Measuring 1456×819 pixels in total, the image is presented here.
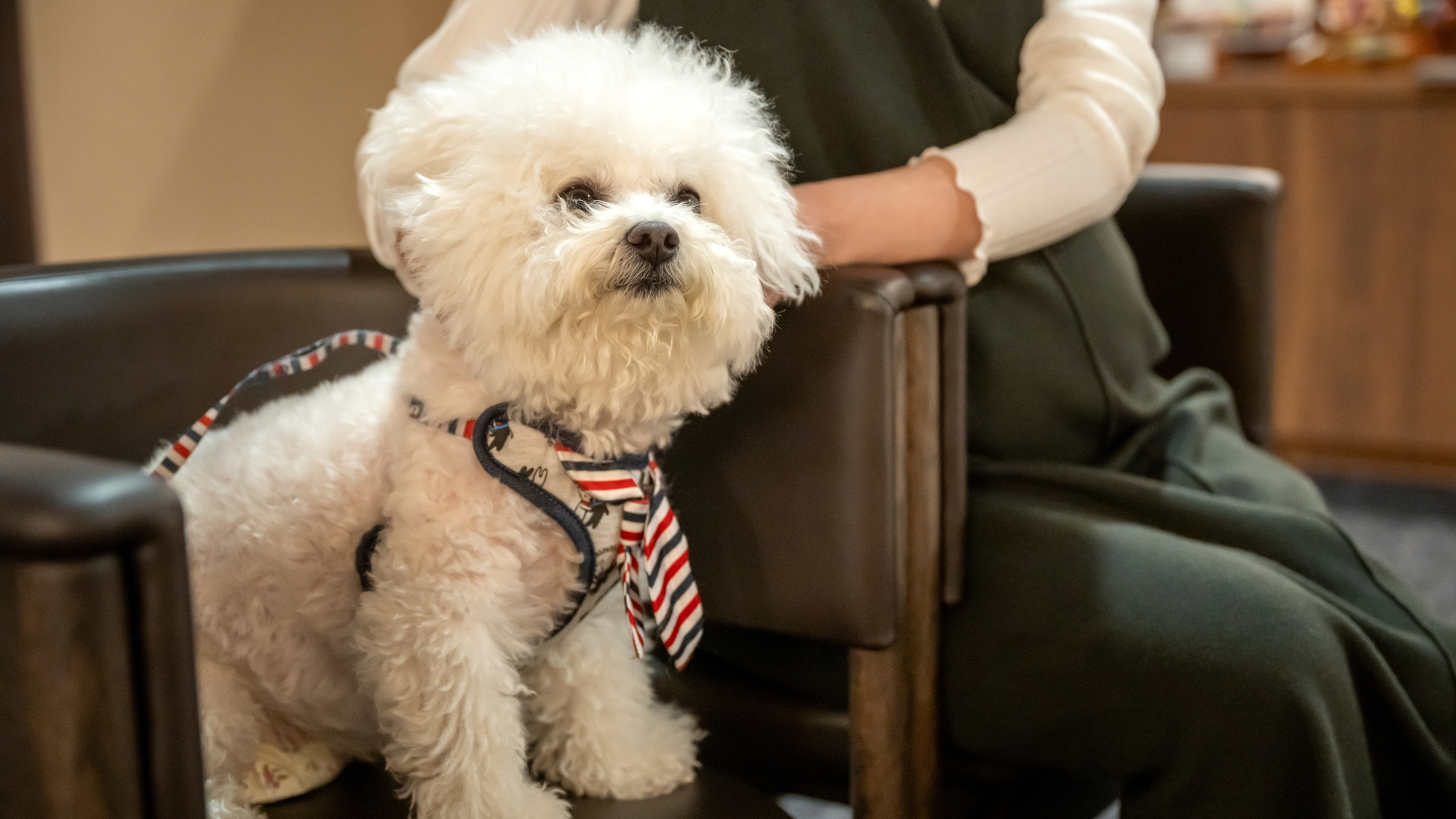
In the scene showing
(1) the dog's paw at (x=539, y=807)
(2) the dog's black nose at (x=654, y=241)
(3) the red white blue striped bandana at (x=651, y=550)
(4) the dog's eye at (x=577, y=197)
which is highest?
(4) the dog's eye at (x=577, y=197)

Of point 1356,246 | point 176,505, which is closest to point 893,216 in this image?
point 176,505

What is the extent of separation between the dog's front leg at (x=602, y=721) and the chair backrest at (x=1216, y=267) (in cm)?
83

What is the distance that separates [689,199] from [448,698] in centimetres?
36

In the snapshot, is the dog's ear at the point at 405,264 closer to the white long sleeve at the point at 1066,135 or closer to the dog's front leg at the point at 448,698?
the dog's front leg at the point at 448,698

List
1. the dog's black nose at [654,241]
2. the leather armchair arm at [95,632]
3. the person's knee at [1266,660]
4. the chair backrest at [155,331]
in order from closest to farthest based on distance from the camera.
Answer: the leather armchair arm at [95,632], the dog's black nose at [654,241], the person's knee at [1266,660], the chair backrest at [155,331]

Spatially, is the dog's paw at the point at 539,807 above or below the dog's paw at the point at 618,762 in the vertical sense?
above

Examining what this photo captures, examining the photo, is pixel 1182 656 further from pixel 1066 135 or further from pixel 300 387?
pixel 300 387

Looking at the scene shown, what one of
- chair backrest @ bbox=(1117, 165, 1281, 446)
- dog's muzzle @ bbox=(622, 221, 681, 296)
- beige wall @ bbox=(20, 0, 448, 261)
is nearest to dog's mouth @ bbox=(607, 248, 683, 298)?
dog's muzzle @ bbox=(622, 221, 681, 296)

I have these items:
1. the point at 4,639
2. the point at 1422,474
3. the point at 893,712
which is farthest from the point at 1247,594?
the point at 1422,474

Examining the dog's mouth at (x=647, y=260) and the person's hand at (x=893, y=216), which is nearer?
the dog's mouth at (x=647, y=260)

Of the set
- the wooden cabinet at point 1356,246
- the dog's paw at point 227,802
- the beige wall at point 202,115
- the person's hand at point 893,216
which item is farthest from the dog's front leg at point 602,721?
the wooden cabinet at point 1356,246

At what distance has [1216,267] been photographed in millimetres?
1377

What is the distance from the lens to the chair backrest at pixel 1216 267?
4.48 ft

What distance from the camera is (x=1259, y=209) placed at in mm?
1355
